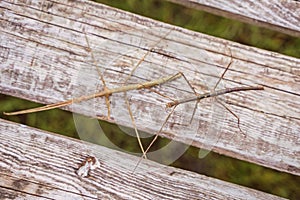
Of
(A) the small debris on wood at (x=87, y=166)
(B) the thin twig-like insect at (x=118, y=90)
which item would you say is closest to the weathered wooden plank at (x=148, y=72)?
(B) the thin twig-like insect at (x=118, y=90)

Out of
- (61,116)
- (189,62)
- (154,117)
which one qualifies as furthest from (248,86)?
(61,116)

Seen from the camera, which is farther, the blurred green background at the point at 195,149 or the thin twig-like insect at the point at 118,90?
the blurred green background at the point at 195,149

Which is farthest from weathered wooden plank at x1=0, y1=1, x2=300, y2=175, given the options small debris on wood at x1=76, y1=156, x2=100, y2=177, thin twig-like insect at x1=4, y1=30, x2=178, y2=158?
small debris on wood at x1=76, y1=156, x2=100, y2=177

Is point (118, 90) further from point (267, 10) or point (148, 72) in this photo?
point (267, 10)

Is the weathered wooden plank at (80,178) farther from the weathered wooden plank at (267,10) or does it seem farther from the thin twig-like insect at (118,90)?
the weathered wooden plank at (267,10)

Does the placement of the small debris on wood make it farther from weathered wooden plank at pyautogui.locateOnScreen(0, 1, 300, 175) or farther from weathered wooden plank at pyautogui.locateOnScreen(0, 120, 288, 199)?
weathered wooden plank at pyautogui.locateOnScreen(0, 1, 300, 175)

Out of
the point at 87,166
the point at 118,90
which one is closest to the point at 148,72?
the point at 118,90
